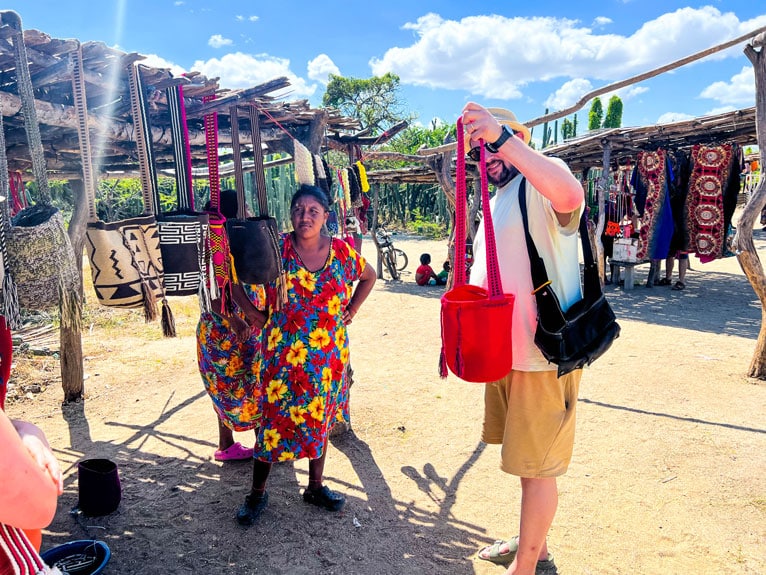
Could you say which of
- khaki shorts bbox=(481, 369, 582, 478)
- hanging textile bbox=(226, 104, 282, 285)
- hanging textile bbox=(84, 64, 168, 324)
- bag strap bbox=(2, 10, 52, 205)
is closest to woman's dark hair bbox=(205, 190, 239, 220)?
hanging textile bbox=(226, 104, 282, 285)

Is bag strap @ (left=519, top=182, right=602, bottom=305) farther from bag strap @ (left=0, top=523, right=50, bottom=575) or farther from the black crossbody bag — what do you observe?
bag strap @ (left=0, top=523, right=50, bottom=575)

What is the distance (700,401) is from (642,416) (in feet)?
2.09

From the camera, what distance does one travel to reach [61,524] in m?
2.68

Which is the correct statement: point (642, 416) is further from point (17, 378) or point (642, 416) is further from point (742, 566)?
point (17, 378)

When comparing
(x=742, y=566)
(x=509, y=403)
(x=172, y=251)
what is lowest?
(x=742, y=566)

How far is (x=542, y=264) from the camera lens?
180 cm

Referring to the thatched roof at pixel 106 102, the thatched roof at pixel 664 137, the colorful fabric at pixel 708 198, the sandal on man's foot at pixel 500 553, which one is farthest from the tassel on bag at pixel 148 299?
the colorful fabric at pixel 708 198

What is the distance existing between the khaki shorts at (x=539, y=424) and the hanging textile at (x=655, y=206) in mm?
6848

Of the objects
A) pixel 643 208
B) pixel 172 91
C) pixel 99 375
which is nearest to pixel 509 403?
pixel 172 91

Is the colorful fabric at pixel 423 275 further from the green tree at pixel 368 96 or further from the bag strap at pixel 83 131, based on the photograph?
the green tree at pixel 368 96

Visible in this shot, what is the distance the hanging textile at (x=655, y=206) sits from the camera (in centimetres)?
762

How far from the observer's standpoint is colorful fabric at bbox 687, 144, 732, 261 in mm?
7016

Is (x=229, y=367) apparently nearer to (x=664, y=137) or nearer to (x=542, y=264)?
(x=542, y=264)

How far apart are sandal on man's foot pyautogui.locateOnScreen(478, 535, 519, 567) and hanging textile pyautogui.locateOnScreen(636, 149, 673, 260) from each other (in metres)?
6.75
